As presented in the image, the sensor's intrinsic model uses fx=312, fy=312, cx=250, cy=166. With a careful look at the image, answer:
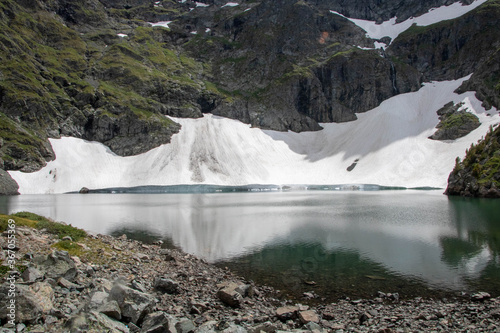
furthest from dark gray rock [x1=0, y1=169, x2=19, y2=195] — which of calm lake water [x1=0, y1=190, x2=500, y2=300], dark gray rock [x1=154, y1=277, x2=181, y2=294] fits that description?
dark gray rock [x1=154, y1=277, x2=181, y2=294]

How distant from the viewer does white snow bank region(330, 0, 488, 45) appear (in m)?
173

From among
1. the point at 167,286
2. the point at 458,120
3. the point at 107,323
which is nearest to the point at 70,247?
the point at 167,286

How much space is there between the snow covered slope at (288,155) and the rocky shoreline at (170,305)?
9431cm

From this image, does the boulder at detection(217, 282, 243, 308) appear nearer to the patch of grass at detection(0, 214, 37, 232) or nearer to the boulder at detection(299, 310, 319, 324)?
the boulder at detection(299, 310, 319, 324)

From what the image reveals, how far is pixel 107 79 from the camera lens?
138 meters

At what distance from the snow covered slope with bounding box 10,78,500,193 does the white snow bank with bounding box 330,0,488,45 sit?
5201cm

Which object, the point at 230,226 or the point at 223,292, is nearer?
the point at 223,292

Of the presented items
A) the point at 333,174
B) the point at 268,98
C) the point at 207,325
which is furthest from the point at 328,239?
the point at 268,98

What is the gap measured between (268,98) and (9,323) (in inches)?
6053

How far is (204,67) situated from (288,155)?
239 ft

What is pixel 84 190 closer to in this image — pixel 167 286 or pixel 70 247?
pixel 70 247

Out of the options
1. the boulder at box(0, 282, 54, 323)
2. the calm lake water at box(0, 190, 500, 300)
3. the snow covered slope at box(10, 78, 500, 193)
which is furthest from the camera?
the snow covered slope at box(10, 78, 500, 193)

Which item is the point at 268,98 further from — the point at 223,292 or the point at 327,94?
the point at 223,292

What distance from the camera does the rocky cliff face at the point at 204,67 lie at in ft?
389
